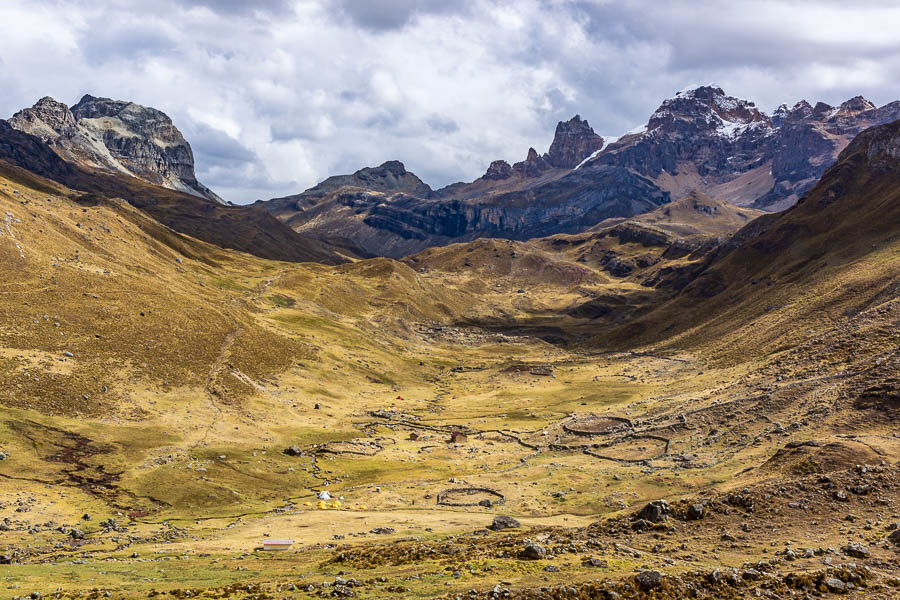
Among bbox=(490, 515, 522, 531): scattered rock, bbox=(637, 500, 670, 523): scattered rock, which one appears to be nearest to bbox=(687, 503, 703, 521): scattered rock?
bbox=(637, 500, 670, 523): scattered rock

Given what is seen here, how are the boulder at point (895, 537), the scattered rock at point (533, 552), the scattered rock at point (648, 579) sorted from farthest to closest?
the scattered rock at point (533, 552) < the boulder at point (895, 537) < the scattered rock at point (648, 579)

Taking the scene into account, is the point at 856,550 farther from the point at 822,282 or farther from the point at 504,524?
the point at 822,282

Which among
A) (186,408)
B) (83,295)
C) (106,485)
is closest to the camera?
(106,485)

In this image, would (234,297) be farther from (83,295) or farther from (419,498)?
(419,498)

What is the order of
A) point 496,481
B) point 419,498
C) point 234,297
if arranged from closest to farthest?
point 419,498 < point 496,481 < point 234,297

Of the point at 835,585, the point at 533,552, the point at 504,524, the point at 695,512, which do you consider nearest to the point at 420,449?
the point at 504,524

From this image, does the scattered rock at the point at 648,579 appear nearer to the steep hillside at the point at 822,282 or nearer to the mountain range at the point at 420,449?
the mountain range at the point at 420,449

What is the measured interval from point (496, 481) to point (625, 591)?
45729 mm

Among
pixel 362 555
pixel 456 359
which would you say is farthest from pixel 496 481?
pixel 456 359

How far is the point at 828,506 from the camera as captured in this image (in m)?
37.3

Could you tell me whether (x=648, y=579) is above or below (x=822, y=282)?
below

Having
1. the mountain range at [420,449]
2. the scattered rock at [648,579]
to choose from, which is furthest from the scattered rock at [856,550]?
the scattered rock at [648,579]

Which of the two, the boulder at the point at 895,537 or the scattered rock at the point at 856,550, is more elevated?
the boulder at the point at 895,537

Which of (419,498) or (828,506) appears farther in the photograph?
(419,498)
